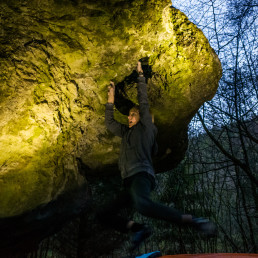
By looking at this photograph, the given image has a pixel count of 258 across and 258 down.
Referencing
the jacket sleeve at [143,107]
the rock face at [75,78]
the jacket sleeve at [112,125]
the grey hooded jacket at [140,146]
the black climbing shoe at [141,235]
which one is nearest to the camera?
the black climbing shoe at [141,235]

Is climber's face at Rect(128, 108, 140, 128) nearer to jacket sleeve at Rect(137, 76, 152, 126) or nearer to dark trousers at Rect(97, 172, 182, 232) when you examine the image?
jacket sleeve at Rect(137, 76, 152, 126)

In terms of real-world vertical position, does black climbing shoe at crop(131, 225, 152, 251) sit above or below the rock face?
below

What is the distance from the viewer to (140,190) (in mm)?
2014

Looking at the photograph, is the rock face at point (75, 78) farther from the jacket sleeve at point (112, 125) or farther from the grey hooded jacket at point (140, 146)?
the grey hooded jacket at point (140, 146)

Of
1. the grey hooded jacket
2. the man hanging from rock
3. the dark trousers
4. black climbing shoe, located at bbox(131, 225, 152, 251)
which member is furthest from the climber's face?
black climbing shoe, located at bbox(131, 225, 152, 251)

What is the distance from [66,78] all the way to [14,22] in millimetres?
991

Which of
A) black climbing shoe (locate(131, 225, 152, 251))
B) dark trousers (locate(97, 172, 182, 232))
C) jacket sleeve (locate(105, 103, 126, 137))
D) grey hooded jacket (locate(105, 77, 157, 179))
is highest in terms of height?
jacket sleeve (locate(105, 103, 126, 137))

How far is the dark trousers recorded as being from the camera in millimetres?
1889

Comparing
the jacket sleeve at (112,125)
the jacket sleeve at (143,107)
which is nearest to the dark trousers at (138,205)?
the jacket sleeve at (143,107)

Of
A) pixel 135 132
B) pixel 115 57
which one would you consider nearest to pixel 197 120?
pixel 115 57

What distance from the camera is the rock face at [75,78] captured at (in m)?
2.70

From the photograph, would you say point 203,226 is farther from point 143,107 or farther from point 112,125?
point 112,125

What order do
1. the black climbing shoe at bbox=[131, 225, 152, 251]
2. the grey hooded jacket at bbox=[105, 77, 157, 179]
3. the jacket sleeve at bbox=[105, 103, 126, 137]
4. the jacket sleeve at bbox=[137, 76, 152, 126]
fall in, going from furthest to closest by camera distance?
the jacket sleeve at bbox=[105, 103, 126, 137], the jacket sleeve at bbox=[137, 76, 152, 126], the grey hooded jacket at bbox=[105, 77, 157, 179], the black climbing shoe at bbox=[131, 225, 152, 251]

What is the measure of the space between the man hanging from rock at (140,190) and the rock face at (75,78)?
37.0 inches
